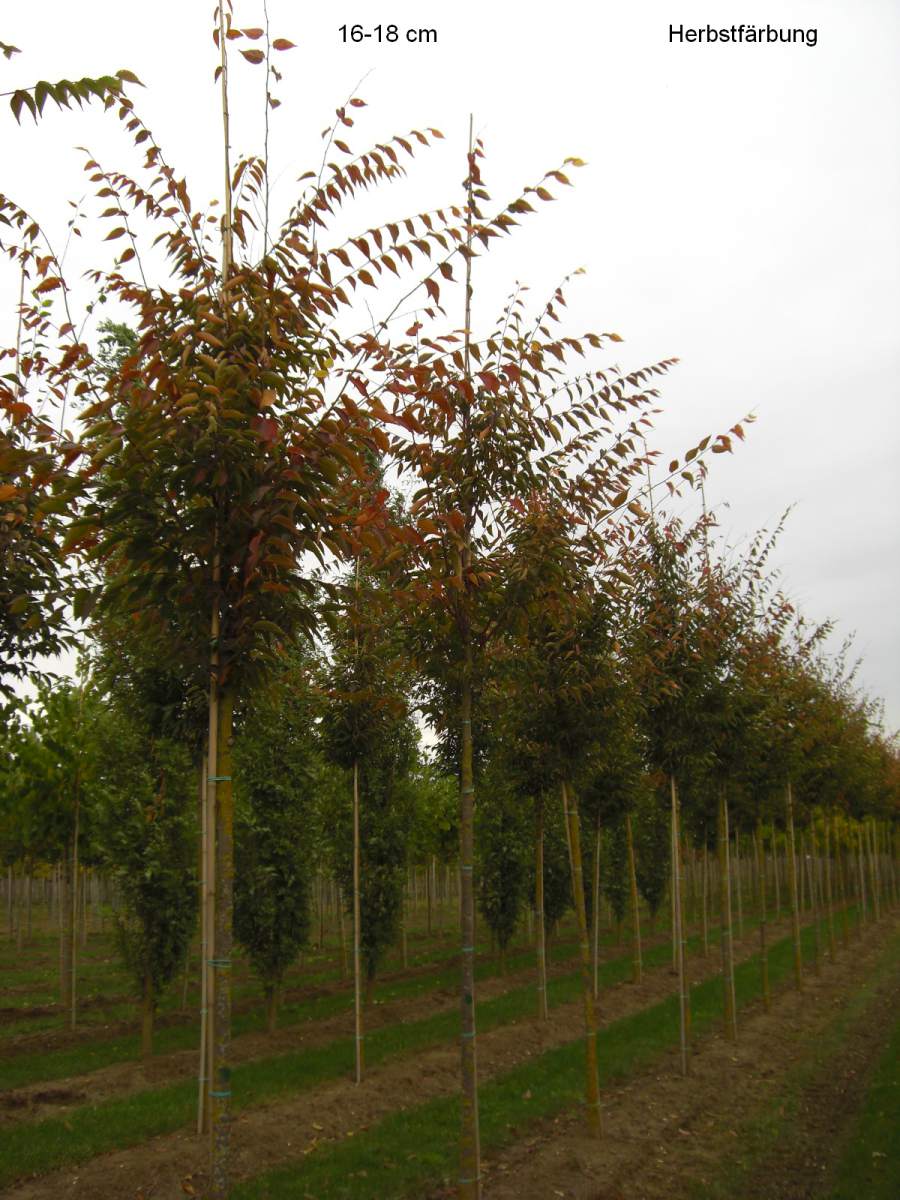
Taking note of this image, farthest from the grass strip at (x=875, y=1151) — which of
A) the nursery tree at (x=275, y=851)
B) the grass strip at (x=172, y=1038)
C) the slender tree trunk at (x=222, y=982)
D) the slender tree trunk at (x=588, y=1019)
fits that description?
the grass strip at (x=172, y=1038)

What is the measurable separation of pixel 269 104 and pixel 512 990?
14.9m

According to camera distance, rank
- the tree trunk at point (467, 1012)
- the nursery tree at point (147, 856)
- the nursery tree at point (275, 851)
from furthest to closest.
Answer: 1. the nursery tree at point (275, 851)
2. the nursery tree at point (147, 856)
3. the tree trunk at point (467, 1012)

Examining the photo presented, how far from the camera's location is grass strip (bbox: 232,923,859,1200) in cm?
693

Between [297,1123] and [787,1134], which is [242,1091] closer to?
[297,1123]

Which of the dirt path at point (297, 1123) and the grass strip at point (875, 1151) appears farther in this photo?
the dirt path at point (297, 1123)

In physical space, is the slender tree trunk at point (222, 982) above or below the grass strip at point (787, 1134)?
above

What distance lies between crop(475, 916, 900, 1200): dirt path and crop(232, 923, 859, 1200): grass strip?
1.01 ft

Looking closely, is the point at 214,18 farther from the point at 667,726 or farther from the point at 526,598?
the point at 667,726

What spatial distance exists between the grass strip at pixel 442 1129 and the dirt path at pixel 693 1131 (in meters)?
Answer: 0.31

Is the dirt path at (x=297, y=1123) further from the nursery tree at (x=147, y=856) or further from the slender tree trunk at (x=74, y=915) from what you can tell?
the slender tree trunk at (x=74, y=915)

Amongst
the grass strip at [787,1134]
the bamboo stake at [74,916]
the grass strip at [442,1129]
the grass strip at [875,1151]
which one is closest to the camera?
the grass strip at [875,1151]

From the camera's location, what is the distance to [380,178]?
14.7 ft

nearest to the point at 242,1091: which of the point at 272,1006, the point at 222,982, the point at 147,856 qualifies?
the point at 147,856

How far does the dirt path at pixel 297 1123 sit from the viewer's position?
23.2ft
